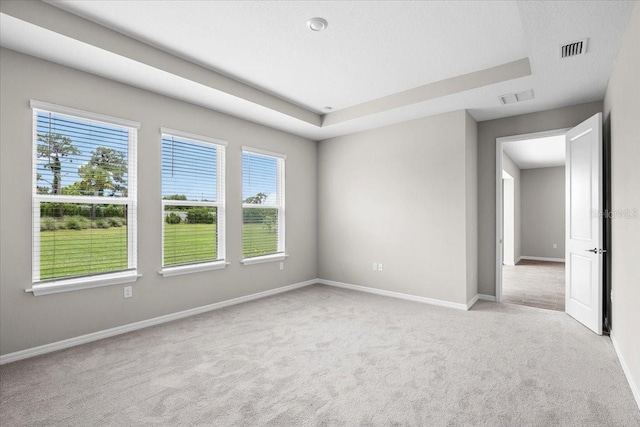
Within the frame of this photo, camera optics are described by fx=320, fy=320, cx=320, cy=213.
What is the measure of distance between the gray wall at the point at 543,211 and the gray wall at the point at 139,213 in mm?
7545

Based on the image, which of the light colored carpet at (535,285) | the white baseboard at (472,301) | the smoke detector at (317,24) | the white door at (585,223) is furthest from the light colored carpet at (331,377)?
the smoke detector at (317,24)

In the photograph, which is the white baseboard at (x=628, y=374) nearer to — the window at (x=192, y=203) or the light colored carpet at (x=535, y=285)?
the light colored carpet at (x=535, y=285)

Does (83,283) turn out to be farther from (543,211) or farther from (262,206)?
(543,211)

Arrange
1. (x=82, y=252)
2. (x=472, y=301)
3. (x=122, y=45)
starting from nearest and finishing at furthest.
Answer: (x=122, y=45) → (x=82, y=252) → (x=472, y=301)

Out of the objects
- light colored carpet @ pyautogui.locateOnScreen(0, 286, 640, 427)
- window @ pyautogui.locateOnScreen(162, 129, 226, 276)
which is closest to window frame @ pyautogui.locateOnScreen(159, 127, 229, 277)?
window @ pyautogui.locateOnScreen(162, 129, 226, 276)

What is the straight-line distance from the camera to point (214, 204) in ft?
14.3

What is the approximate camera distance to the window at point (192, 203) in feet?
12.8

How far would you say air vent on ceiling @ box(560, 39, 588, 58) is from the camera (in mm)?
2615

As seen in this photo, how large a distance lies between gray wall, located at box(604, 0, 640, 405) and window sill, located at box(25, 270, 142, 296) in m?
4.42

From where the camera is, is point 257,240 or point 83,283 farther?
point 257,240

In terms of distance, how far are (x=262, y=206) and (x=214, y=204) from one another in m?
0.87

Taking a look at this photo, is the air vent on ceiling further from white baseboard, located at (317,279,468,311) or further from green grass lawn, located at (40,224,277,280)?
green grass lawn, located at (40,224,277,280)

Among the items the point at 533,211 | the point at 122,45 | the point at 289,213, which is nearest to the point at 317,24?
the point at 122,45

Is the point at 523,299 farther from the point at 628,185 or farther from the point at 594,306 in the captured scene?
the point at 628,185
